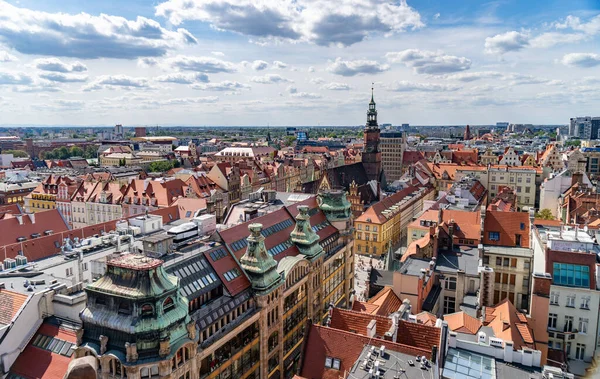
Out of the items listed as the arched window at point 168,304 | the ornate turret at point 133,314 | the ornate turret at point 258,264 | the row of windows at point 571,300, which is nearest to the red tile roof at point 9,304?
the ornate turret at point 133,314

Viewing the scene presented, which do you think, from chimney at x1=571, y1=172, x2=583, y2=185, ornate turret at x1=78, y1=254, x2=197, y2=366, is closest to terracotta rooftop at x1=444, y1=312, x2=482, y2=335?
ornate turret at x1=78, y1=254, x2=197, y2=366

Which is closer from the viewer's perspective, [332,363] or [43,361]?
[332,363]

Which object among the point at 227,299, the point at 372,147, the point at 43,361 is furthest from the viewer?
the point at 372,147

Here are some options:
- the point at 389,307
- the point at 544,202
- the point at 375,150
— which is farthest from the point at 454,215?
the point at 375,150

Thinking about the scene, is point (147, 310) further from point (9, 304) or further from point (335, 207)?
point (335, 207)

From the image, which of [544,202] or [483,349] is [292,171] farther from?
[483,349]

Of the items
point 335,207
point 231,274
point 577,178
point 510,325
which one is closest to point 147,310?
point 231,274
